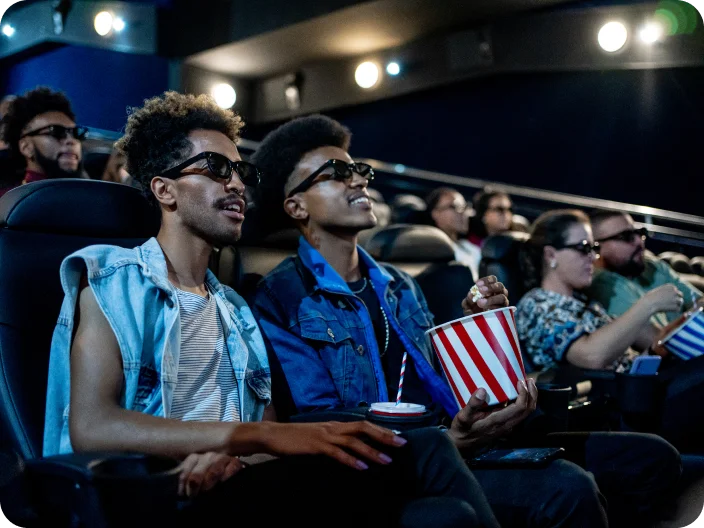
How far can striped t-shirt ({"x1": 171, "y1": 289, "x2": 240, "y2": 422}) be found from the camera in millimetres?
1444

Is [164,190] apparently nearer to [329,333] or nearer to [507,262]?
[329,333]

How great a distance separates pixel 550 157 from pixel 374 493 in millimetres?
7011

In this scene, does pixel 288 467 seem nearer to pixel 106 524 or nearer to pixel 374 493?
pixel 374 493

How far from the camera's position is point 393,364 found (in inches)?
77.9

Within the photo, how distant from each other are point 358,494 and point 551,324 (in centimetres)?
157

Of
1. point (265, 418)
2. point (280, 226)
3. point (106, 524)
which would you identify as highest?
point (280, 226)

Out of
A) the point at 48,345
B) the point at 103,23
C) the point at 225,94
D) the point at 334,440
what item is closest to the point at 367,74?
the point at 225,94

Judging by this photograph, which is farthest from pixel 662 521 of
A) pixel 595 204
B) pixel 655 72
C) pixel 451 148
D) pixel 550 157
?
pixel 451 148

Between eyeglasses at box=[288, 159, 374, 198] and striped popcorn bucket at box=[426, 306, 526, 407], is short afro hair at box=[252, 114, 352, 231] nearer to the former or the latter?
eyeglasses at box=[288, 159, 374, 198]

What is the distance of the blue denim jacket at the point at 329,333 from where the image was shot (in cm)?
179

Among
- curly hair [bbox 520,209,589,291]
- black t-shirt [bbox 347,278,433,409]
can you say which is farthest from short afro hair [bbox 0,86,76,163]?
curly hair [bbox 520,209,589,291]

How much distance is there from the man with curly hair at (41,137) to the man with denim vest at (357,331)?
1216 mm

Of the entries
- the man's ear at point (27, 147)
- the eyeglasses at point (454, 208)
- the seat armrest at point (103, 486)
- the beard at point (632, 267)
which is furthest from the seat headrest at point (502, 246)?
the seat armrest at point (103, 486)

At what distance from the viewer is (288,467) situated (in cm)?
111
